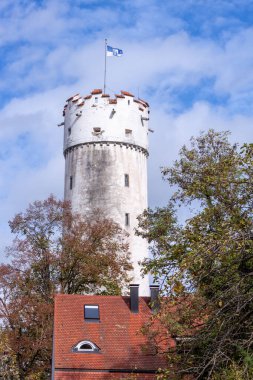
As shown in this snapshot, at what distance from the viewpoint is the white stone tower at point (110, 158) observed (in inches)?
1654

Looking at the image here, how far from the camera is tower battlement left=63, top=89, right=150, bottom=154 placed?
43781mm

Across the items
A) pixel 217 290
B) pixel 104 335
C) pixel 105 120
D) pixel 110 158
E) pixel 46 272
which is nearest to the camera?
pixel 217 290

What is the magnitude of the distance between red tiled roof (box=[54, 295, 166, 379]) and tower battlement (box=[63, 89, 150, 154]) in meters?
17.5

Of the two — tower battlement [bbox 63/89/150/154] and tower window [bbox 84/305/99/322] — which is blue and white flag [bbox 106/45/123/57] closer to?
tower battlement [bbox 63/89/150/154]

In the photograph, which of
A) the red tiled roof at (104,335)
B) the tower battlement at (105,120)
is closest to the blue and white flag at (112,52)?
the tower battlement at (105,120)

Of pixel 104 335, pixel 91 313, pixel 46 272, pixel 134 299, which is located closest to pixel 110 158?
pixel 46 272

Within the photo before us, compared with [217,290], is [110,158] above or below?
above

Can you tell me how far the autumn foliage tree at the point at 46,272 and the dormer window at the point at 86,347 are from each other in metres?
4.82

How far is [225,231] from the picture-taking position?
1321 centimetres

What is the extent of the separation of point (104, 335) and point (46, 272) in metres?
8.49

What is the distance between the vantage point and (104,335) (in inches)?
1003

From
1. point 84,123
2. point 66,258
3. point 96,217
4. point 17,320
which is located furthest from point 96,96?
point 17,320

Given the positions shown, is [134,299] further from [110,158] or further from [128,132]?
[128,132]

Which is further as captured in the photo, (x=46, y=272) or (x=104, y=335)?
(x=46, y=272)
